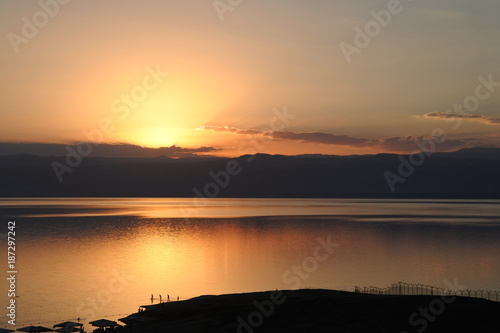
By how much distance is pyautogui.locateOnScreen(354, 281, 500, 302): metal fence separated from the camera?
228ft

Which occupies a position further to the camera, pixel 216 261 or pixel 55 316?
pixel 216 261

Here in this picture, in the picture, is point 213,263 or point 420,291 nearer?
point 420,291

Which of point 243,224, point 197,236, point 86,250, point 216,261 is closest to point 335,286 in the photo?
point 216,261

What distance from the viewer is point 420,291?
245 feet

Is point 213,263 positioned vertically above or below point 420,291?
above

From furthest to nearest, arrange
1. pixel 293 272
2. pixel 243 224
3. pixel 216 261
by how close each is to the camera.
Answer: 1. pixel 243 224
2. pixel 216 261
3. pixel 293 272

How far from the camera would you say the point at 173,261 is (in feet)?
343

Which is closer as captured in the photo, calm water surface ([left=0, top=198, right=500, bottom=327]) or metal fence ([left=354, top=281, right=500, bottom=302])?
metal fence ([left=354, top=281, right=500, bottom=302])

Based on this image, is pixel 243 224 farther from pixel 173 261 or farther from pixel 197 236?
pixel 173 261

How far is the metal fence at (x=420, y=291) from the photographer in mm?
69562

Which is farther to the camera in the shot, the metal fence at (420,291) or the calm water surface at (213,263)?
the calm water surface at (213,263)

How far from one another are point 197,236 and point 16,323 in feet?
317

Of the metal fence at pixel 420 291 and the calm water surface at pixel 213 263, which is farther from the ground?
the calm water surface at pixel 213 263

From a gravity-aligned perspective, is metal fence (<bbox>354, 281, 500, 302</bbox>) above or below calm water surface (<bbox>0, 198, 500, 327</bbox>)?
below
